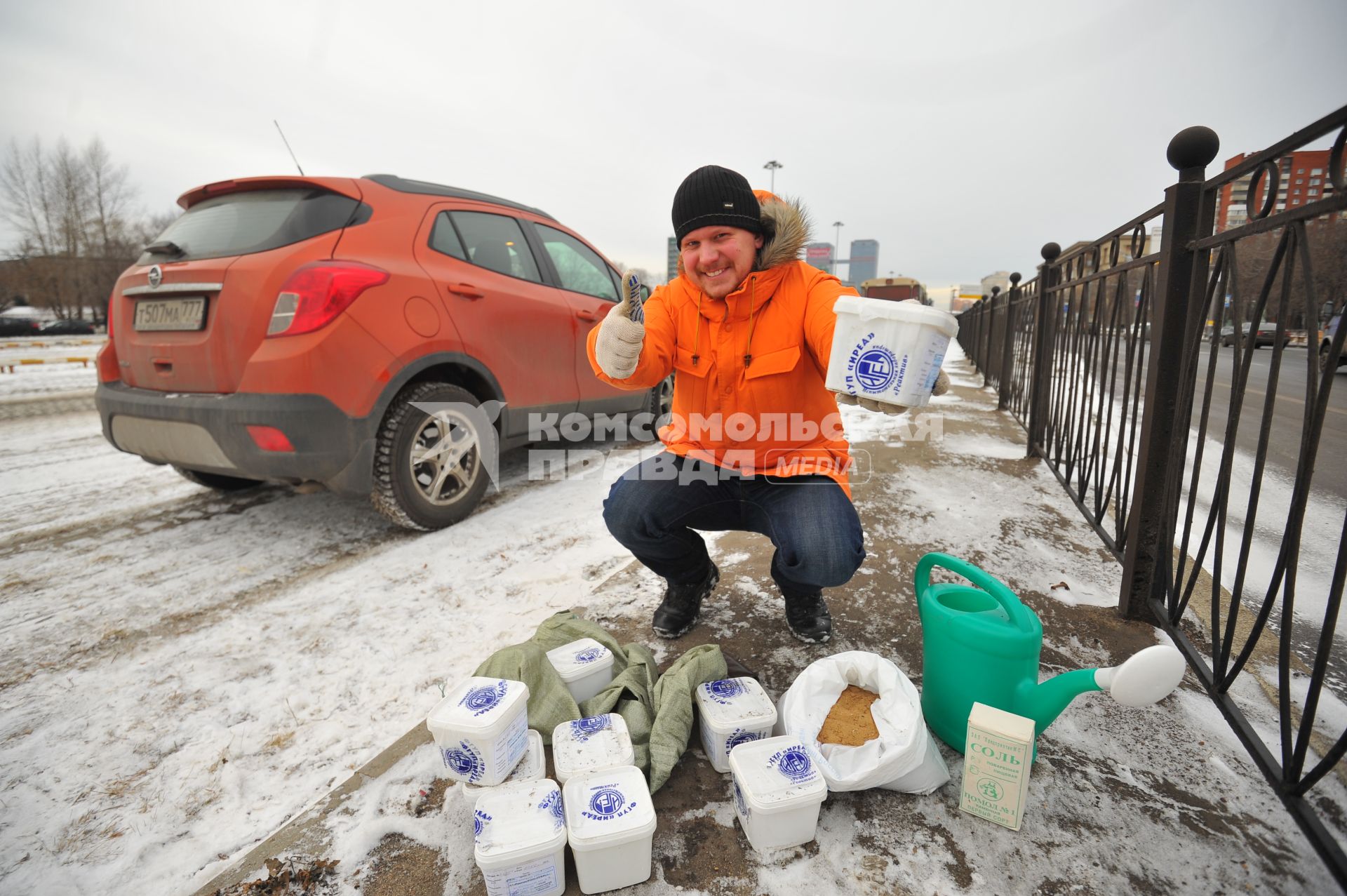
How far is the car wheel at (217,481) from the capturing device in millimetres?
3270

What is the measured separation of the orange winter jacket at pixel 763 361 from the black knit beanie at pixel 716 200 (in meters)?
0.09

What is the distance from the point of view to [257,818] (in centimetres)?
131

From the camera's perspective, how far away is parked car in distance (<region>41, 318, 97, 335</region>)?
91.0 ft

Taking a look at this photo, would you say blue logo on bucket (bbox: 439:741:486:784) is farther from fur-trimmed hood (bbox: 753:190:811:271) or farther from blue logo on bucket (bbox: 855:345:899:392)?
fur-trimmed hood (bbox: 753:190:811:271)

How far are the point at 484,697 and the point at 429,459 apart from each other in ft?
5.70

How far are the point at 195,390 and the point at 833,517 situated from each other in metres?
2.62

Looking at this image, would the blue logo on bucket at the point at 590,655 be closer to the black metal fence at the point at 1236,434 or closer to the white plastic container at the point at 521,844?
the white plastic container at the point at 521,844

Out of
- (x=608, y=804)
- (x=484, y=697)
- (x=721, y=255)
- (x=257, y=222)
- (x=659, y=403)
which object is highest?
(x=257, y=222)

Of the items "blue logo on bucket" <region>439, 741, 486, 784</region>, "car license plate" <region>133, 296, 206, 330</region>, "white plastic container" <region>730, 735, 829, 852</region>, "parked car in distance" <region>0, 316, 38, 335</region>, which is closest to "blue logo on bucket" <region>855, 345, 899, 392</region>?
"white plastic container" <region>730, 735, 829, 852</region>

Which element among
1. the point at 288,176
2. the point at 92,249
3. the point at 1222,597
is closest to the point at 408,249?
the point at 288,176

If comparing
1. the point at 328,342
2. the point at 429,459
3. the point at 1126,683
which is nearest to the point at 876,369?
the point at 1126,683

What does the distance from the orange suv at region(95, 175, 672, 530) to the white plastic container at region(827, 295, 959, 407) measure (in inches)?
77.6

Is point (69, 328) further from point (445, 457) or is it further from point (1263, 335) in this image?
point (1263, 335)

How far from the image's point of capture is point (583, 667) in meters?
1.58
